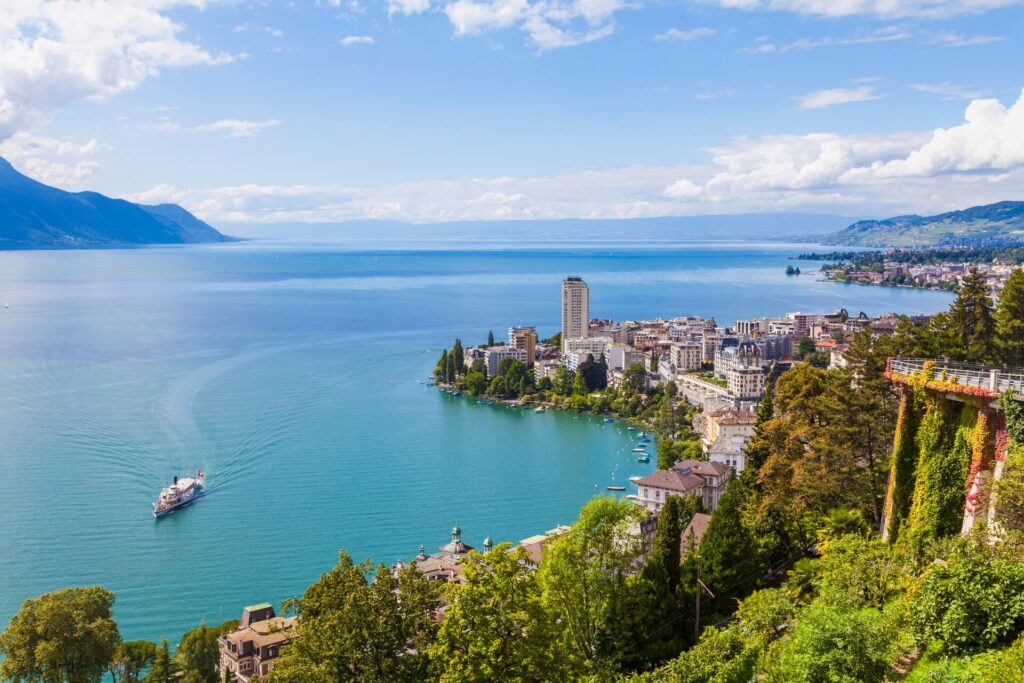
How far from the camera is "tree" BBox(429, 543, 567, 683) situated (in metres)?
7.13

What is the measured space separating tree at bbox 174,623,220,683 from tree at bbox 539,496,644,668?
745 cm

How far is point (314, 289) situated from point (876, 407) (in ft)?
297

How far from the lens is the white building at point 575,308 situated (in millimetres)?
57656

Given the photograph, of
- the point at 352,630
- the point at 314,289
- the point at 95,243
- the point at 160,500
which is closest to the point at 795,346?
the point at 160,500

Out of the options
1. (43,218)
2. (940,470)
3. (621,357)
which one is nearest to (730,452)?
(940,470)

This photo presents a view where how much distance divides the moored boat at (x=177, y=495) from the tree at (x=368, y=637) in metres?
16.0

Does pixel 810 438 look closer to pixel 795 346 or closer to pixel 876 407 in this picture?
pixel 876 407

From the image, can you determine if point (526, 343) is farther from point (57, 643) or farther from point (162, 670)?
point (57, 643)

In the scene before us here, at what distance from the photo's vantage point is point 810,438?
13.2 metres

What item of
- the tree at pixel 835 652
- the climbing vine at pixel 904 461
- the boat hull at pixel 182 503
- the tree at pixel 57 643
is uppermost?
the climbing vine at pixel 904 461

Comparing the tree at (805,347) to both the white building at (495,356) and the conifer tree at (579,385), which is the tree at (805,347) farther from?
the white building at (495,356)

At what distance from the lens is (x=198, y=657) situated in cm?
1457

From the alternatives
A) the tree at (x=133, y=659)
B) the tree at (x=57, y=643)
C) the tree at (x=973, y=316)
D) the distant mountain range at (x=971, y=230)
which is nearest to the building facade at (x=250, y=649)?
the tree at (x=133, y=659)

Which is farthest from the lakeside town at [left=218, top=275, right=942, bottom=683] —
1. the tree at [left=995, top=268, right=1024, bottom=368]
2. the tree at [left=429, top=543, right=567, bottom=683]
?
the tree at [left=429, top=543, right=567, bottom=683]
